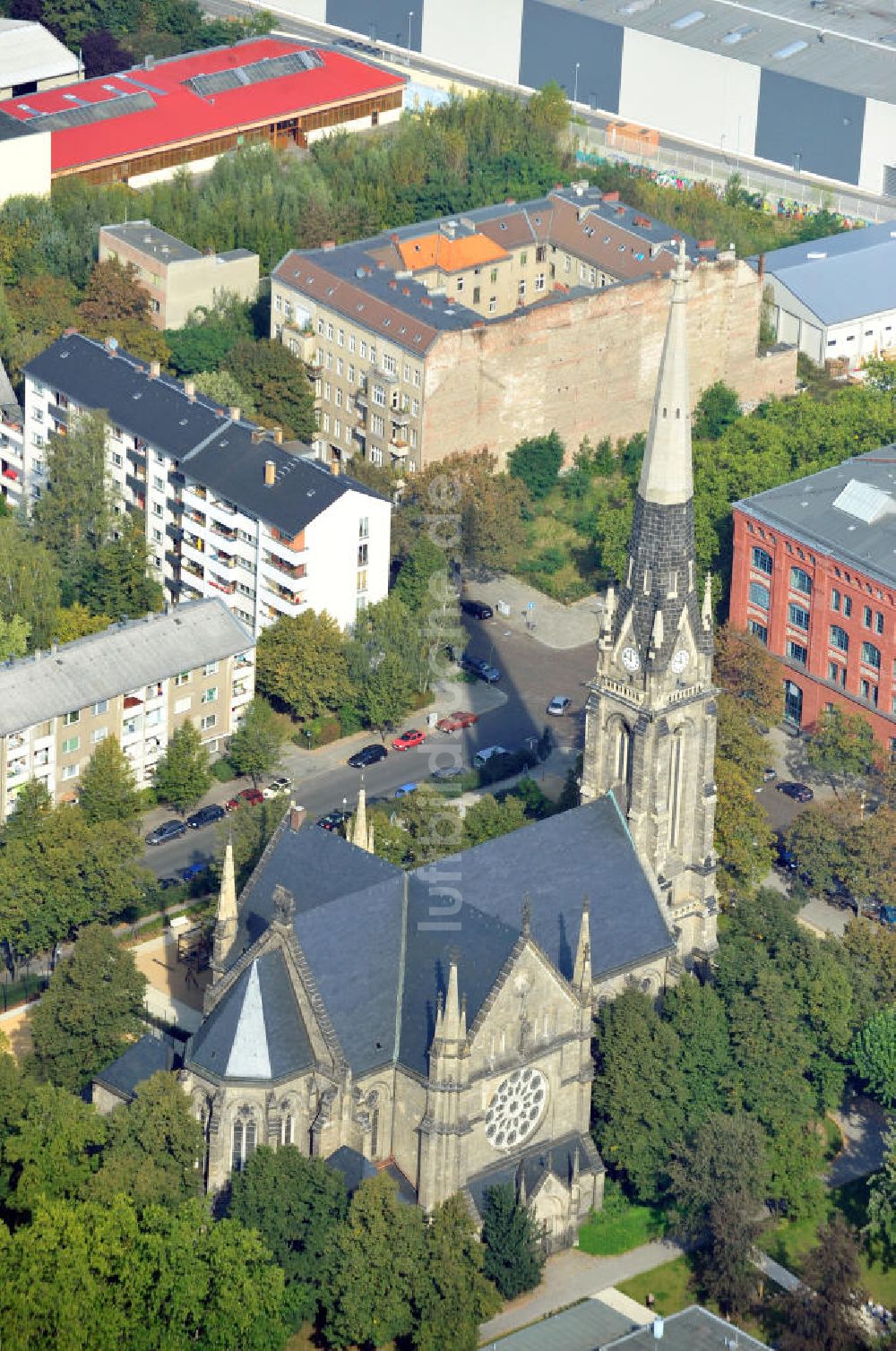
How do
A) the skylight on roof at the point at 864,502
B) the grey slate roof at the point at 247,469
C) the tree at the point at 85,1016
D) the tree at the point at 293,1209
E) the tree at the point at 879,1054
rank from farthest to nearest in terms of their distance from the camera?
the skylight on roof at the point at 864,502
the grey slate roof at the point at 247,469
the tree at the point at 879,1054
the tree at the point at 85,1016
the tree at the point at 293,1209

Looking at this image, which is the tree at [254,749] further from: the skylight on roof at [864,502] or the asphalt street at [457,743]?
the skylight on roof at [864,502]

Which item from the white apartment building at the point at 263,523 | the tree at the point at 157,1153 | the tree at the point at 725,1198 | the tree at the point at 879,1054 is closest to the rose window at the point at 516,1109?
the tree at the point at 725,1198

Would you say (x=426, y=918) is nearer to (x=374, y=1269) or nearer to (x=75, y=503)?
(x=374, y=1269)

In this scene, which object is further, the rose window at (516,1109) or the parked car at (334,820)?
the parked car at (334,820)

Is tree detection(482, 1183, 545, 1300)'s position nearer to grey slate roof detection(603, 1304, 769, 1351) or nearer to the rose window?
the rose window

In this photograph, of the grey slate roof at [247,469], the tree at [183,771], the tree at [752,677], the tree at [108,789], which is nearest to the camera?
the tree at [108,789]

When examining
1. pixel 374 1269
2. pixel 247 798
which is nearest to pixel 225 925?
pixel 374 1269

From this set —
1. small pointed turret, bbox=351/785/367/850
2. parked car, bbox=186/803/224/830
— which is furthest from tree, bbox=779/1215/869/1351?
parked car, bbox=186/803/224/830

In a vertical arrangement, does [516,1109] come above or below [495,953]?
below
